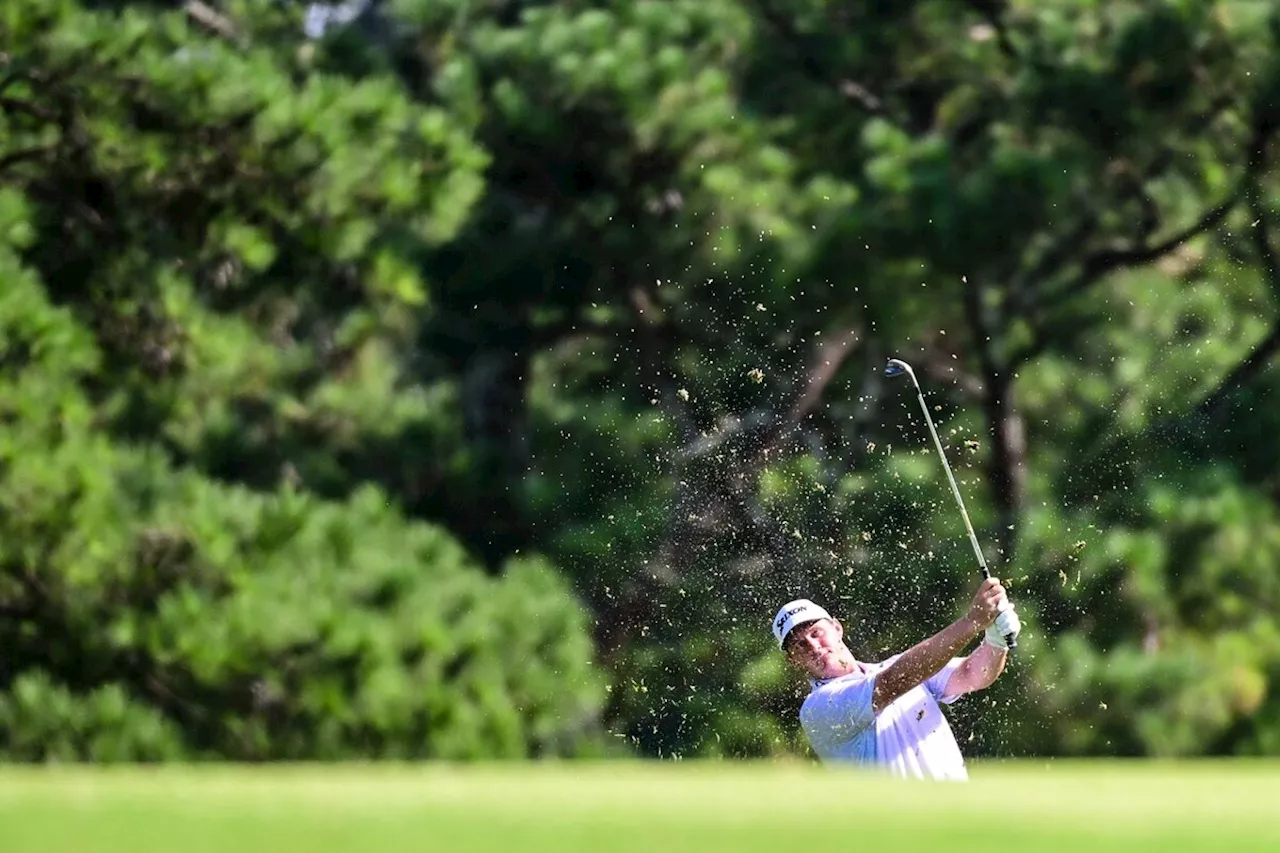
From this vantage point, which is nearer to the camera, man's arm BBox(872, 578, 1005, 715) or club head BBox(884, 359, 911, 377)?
man's arm BBox(872, 578, 1005, 715)

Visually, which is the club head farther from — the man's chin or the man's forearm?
the man's forearm

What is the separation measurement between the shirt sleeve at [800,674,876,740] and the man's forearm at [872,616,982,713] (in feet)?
0.08

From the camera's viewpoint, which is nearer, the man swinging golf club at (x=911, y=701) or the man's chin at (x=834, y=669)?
the man swinging golf club at (x=911, y=701)

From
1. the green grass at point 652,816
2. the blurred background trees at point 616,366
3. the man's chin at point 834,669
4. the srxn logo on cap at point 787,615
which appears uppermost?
the green grass at point 652,816

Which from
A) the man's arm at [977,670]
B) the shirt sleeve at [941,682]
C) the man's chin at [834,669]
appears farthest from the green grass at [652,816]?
the man's chin at [834,669]

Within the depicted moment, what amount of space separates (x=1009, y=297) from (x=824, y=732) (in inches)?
409

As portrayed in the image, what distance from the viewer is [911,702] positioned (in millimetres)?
6035

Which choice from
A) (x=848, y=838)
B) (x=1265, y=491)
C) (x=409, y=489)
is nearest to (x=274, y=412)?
(x=409, y=489)

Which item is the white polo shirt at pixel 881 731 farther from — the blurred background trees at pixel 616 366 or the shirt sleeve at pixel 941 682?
the blurred background trees at pixel 616 366

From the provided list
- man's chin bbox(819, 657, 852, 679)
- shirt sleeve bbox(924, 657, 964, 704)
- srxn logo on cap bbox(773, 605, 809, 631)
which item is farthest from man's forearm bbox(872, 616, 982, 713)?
srxn logo on cap bbox(773, 605, 809, 631)

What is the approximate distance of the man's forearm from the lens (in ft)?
19.0

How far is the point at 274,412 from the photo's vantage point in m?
15.2

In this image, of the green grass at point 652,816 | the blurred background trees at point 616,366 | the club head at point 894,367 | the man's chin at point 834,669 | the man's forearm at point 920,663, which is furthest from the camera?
the blurred background trees at point 616,366

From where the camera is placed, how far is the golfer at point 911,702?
5824 millimetres
